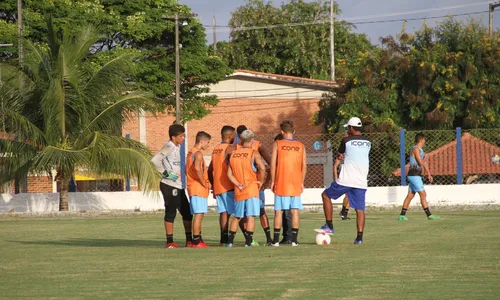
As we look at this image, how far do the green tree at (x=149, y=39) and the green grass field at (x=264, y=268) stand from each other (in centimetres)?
2566

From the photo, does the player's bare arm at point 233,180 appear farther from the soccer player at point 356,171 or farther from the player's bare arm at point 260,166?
the soccer player at point 356,171

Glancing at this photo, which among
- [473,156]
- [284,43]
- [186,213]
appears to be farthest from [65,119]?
[284,43]

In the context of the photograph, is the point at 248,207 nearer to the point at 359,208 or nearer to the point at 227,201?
the point at 227,201

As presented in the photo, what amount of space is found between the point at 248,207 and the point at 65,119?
643 inches

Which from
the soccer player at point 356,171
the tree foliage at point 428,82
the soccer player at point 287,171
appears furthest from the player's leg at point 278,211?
the tree foliage at point 428,82

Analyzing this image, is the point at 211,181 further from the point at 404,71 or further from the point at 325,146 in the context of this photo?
the point at 404,71

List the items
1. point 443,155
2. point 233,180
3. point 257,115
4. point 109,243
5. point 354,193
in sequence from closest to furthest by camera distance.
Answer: point 233,180 → point 354,193 → point 109,243 → point 443,155 → point 257,115

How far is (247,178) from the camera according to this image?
1361 cm

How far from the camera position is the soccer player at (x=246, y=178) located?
535 inches

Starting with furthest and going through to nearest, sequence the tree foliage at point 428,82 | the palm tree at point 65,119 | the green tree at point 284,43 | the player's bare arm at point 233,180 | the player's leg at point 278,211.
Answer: the green tree at point 284,43
the tree foliage at point 428,82
the palm tree at point 65,119
the player's leg at point 278,211
the player's bare arm at point 233,180

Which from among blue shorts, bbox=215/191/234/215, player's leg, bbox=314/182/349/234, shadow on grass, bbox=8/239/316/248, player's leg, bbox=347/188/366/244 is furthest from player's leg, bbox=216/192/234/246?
player's leg, bbox=347/188/366/244

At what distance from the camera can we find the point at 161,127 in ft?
175

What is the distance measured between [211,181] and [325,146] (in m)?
16.3

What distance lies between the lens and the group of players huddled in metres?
13.6
